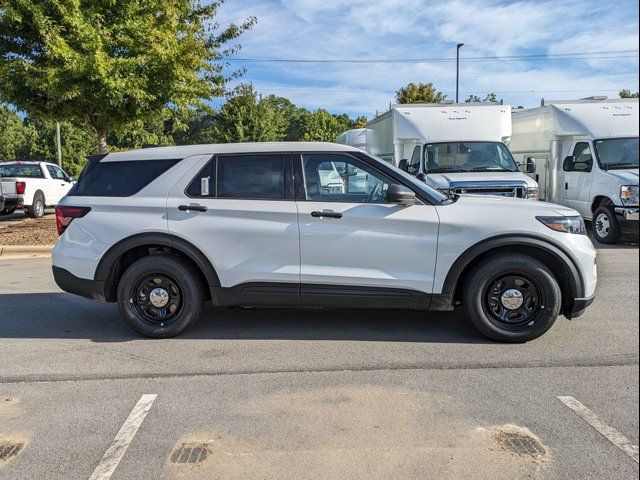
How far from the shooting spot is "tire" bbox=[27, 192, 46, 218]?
15.6 metres

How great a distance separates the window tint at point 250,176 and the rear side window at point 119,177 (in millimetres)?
497

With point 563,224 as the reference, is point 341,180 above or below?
above

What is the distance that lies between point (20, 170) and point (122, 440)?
15.6m

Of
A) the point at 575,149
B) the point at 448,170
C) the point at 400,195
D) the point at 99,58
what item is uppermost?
the point at 99,58

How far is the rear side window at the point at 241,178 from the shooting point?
4.98 m

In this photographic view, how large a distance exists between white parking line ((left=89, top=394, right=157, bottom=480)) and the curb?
750 centimetres

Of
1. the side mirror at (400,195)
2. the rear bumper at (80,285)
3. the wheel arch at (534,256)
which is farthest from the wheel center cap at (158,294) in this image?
the wheel arch at (534,256)

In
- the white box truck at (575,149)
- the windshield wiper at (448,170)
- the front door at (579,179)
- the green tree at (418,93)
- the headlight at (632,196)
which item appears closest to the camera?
the headlight at (632,196)

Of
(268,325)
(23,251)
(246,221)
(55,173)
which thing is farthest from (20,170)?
(246,221)

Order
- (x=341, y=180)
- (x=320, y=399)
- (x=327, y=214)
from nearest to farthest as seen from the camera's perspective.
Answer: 1. (x=320, y=399)
2. (x=327, y=214)
3. (x=341, y=180)

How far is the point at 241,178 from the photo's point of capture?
5043mm

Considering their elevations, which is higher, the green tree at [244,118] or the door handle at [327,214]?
the green tree at [244,118]

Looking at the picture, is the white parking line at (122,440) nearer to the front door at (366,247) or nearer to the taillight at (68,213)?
the front door at (366,247)

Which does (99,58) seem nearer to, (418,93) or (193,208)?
(193,208)
